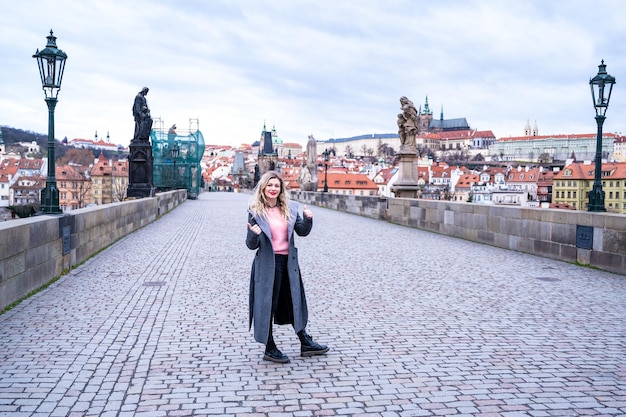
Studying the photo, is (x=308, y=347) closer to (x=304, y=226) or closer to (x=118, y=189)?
(x=304, y=226)

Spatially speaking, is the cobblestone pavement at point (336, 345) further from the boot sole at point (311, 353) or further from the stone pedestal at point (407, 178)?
the stone pedestal at point (407, 178)

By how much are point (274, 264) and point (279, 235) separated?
0.23 m

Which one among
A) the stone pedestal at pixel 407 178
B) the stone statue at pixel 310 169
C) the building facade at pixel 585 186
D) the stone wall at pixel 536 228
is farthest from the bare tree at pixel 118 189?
the stone wall at pixel 536 228

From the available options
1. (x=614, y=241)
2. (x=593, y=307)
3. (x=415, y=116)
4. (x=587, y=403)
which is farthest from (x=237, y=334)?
(x=415, y=116)

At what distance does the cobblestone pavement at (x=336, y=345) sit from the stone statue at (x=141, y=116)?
1472 cm

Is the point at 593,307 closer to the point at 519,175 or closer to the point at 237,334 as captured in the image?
the point at 237,334

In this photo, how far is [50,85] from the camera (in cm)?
970

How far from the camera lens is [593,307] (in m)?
6.58

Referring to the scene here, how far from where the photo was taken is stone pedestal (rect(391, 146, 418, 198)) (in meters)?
19.8

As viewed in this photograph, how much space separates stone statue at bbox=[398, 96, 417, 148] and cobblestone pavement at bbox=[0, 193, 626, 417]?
10.8 metres

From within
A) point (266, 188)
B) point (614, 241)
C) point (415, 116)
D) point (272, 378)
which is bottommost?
point (272, 378)

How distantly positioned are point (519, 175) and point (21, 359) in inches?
4371

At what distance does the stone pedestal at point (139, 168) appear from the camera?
2341cm

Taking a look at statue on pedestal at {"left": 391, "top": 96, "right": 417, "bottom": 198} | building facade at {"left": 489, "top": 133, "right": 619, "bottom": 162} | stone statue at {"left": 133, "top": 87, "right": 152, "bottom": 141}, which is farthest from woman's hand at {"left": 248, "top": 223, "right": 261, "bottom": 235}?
building facade at {"left": 489, "top": 133, "right": 619, "bottom": 162}
